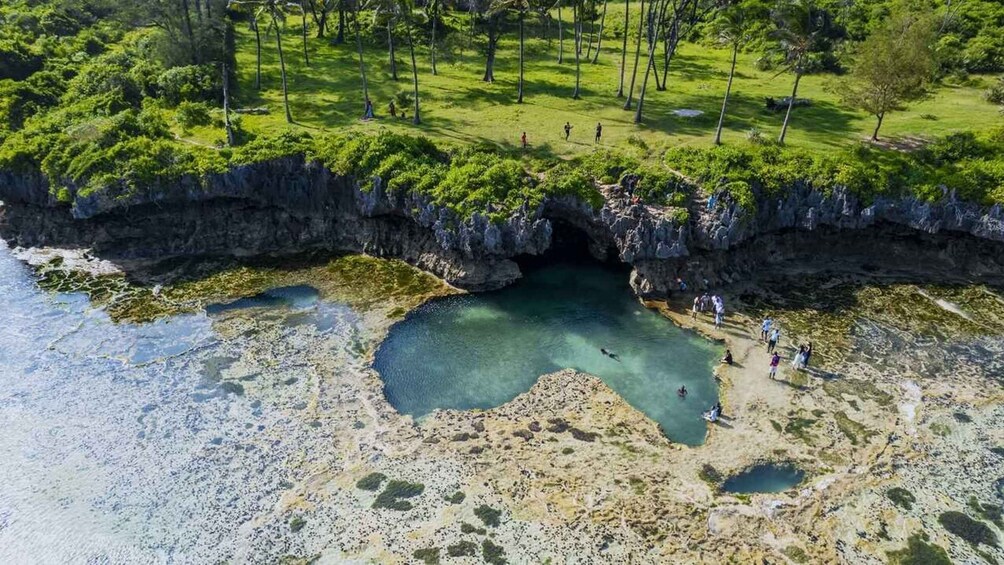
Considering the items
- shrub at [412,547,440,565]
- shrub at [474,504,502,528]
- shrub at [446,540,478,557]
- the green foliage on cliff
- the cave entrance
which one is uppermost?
the green foliage on cliff

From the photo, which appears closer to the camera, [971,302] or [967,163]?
[971,302]

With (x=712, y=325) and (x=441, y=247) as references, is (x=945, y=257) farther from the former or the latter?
(x=441, y=247)

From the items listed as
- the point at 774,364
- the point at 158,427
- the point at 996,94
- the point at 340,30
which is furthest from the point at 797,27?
the point at 340,30

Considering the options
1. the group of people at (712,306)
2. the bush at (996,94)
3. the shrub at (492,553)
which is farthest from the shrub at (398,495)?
the bush at (996,94)

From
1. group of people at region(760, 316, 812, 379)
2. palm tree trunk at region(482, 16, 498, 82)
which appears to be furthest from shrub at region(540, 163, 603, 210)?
palm tree trunk at region(482, 16, 498, 82)

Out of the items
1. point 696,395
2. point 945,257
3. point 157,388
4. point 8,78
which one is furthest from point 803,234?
point 8,78

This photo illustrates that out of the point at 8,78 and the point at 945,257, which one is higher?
the point at 8,78

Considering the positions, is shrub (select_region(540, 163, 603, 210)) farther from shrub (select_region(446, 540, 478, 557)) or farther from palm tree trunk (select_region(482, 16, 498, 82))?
shrub (select_region(446, 540, 478, 557))
